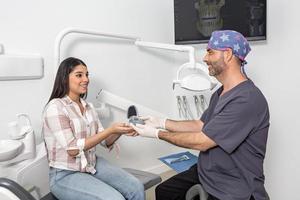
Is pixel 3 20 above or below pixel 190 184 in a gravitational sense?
above

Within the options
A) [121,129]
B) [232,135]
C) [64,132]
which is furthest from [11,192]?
[232,135]

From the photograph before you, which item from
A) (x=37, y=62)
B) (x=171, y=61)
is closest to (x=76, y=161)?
(x=37, y=62)

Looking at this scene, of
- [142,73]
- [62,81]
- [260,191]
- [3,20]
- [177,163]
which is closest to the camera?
[260,191]

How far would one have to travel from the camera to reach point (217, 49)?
4.91ft

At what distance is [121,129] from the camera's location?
1630mm

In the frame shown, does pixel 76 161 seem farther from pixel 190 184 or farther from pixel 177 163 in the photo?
pixel 177 163

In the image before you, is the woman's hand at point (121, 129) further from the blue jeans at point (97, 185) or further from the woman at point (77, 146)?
the blue jeans at point (97, 185)

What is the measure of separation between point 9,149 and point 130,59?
1269mm

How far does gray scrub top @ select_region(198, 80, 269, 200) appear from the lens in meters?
1.36

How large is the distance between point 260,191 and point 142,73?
1.44 m

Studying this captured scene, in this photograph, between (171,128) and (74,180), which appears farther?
(171,128)

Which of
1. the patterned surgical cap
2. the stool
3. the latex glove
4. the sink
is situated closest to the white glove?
the latex glove

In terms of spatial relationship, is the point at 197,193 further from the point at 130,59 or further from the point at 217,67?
the point at 130,59

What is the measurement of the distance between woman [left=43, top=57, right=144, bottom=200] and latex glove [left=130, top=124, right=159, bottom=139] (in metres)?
0.05
